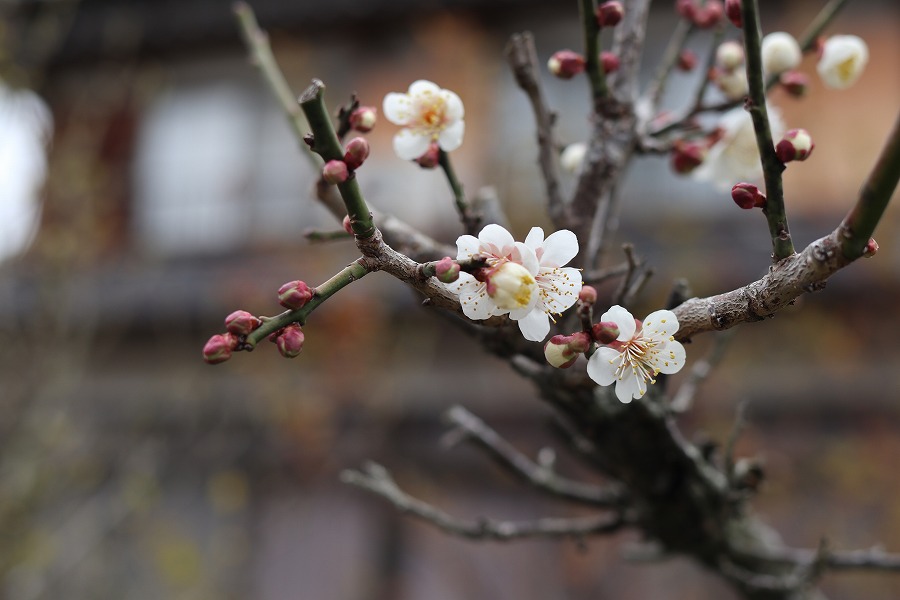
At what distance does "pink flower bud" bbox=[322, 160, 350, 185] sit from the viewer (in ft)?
2.19

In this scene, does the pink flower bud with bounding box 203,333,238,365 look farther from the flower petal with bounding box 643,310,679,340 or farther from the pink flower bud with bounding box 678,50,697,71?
the pink flower bud with bounding box 678,50,697,71

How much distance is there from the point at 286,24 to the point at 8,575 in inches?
147

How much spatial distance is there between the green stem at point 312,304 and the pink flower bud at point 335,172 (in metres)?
0.07

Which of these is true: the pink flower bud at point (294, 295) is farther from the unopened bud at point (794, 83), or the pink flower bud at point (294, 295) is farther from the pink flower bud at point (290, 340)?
the unopened bud at point (794, 83)

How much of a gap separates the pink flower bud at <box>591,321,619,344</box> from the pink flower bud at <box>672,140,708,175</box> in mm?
545

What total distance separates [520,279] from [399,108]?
1.23 feet

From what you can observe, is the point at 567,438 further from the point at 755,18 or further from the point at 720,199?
the point at 720,199

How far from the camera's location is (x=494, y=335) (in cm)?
98

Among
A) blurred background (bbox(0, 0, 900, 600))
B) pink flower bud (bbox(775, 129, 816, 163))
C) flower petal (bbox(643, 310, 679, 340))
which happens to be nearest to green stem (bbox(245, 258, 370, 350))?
flower petal (bbox(643, 310, 679, 340))

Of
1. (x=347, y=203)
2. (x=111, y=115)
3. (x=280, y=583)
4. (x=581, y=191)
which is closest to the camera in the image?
(x=347, y=203)

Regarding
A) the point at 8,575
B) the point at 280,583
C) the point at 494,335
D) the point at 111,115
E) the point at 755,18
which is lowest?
the point at 280,583

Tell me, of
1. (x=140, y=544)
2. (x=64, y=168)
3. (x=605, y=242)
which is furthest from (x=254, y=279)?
(x=605, y=242)

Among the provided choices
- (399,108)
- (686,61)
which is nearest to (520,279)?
(399,108)

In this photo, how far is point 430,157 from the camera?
96 centimetres
